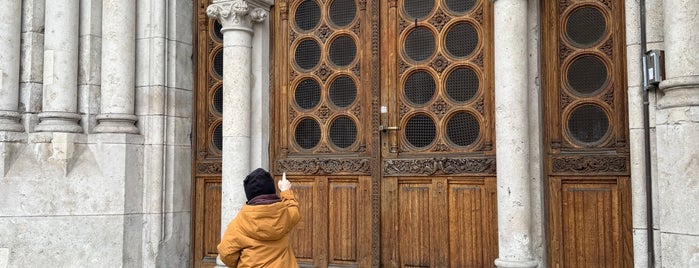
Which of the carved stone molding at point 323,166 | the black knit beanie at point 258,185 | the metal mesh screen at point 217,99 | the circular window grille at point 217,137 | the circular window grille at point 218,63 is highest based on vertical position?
the circular window grille at point 218,63

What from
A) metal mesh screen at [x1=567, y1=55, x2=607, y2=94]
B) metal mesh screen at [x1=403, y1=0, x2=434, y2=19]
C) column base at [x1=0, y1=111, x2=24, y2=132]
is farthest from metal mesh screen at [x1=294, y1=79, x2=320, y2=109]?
column base at [x1=0, y1=111, x2=24, y2=132]

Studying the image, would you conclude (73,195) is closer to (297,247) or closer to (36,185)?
(36,185)

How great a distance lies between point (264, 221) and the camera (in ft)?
12.7

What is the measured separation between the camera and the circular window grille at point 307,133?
6.15 m

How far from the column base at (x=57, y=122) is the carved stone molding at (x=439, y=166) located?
9.79 ft

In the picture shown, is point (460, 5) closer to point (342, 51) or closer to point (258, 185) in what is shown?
point (342, 51)

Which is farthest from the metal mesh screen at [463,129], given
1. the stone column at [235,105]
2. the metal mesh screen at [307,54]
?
the stone column at [235,105]

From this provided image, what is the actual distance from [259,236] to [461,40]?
2.62 m

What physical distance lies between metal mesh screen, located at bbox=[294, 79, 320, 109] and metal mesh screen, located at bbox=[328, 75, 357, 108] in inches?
6.2

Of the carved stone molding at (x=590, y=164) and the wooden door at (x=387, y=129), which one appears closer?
the carved stone molding at (x=590, y=164)

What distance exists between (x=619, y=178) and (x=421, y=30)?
2.08 meters

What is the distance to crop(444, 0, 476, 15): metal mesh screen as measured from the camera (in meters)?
5.50

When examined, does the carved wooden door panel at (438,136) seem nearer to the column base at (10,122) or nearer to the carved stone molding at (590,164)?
the carved stone molding at (590,164)

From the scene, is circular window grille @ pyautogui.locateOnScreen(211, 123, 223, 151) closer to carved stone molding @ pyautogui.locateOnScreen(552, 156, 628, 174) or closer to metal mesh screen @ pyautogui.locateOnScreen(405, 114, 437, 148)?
metal mesh screen @ pyautogui.locateOnScreen(405, 114, 437, 148)
